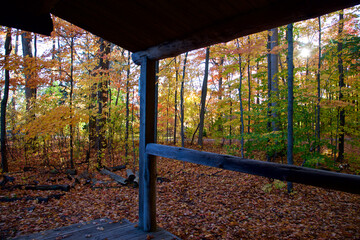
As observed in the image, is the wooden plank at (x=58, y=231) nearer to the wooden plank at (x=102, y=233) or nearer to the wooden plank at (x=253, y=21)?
the wooden plank at (x=102, y=233)

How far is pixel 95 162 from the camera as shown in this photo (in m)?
10.0

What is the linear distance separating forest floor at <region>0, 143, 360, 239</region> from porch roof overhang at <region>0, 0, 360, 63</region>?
3.69 m

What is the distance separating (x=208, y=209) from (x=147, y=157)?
305 cm

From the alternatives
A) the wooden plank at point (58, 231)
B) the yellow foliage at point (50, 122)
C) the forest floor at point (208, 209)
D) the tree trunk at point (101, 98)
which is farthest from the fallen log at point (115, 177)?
the wooden plank at point (58, 231)

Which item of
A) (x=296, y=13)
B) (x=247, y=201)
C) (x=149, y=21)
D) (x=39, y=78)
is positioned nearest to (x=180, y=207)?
(x=247, y=201)

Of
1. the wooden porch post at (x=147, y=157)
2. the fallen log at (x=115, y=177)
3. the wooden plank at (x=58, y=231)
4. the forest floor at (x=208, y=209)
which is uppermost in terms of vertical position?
the wooden porch post at (x=147, y=157)

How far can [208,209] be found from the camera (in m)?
5.36

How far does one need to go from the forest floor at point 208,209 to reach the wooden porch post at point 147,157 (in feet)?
3.63

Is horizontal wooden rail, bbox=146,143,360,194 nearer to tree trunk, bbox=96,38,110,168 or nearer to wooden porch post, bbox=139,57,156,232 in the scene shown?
wooden porch post, bbox=139,57,156,232

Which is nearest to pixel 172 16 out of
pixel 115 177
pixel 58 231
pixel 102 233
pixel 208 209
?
pixel 102 233

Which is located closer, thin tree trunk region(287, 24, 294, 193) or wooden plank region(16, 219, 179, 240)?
wooden plank region(16, 219, 179, 240)

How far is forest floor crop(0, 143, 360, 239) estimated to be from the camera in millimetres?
4102

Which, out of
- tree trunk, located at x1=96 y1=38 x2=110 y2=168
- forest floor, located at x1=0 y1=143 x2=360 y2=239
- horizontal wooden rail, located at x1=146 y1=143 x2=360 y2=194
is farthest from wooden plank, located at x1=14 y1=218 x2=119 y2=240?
tree trunk, located at x1=96 y1=38 x2=110 y2=168

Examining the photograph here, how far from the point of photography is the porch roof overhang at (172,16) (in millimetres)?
1881
